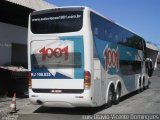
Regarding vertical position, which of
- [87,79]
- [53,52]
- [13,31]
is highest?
[13,31]

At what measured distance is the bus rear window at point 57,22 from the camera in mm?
12219

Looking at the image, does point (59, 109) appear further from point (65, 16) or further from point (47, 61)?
point (65, 16)

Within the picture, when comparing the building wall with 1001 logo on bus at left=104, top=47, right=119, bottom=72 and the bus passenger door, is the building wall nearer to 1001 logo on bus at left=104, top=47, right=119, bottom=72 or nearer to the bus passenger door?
1001 logo on bus at left=104, top=47, right=119, bottom=72

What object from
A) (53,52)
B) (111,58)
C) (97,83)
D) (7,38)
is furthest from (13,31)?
(97,83)

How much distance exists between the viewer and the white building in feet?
59.9

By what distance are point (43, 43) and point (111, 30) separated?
3.38 meters

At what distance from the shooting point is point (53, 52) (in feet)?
41.0

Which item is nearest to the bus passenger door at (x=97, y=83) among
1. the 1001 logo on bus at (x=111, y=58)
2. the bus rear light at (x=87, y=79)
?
the bus rear light at (x=87, y=79)

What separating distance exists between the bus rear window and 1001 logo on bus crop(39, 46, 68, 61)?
62 cm

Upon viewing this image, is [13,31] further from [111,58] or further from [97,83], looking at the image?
[97,83]

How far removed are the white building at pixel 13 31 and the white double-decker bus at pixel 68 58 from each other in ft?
18.2

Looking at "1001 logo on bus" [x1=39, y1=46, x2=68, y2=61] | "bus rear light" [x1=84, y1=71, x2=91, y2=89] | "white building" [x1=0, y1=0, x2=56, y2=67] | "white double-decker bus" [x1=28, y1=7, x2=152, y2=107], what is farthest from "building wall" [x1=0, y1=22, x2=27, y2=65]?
"bus rear light" [x1=84, y1=71, x2=91, y2=89]

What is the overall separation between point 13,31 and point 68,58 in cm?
776

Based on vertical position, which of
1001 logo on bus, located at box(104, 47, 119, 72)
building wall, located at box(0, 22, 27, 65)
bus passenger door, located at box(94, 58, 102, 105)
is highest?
building wall, located at box(0, 22, 27, 65)
